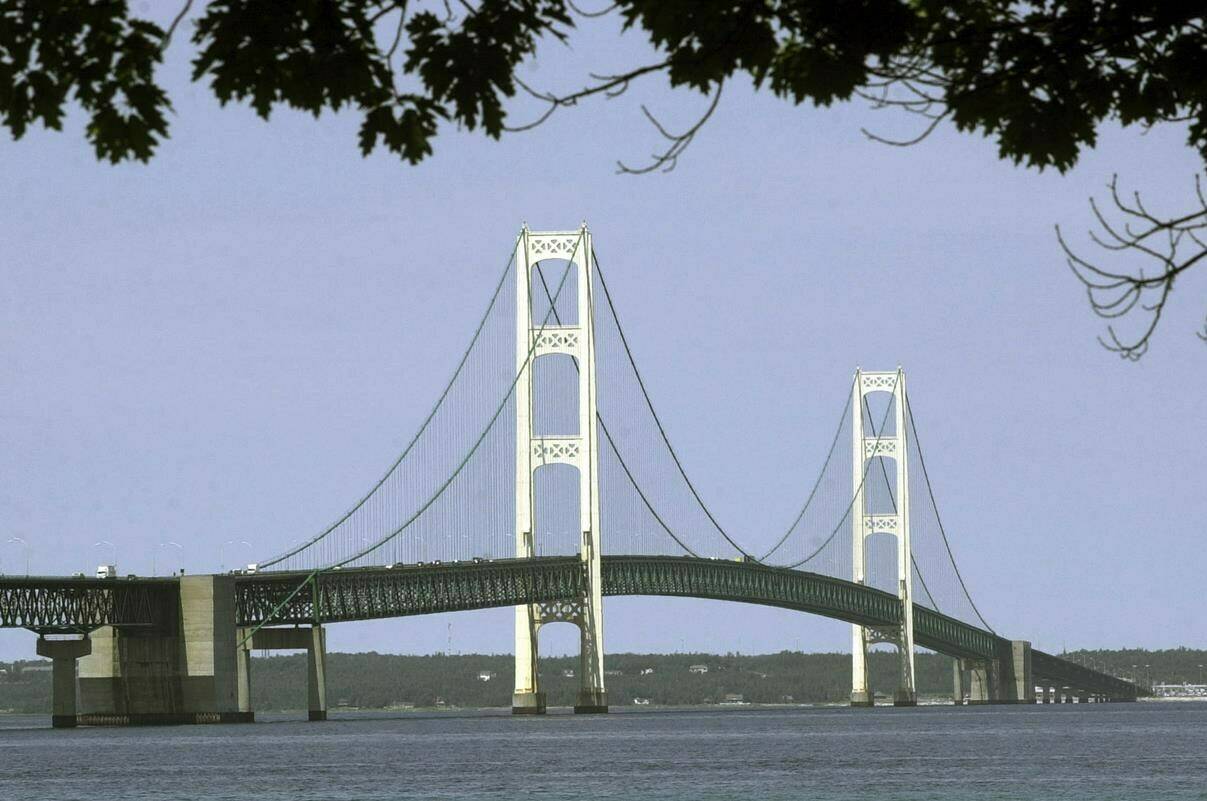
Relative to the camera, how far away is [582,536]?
9681 cm

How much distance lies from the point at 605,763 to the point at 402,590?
4209 centimetres

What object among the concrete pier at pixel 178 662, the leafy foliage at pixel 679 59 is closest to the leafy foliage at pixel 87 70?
the leafy foliage at pixel 679 59

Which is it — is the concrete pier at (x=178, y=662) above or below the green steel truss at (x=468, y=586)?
below

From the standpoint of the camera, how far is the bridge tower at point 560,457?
9575 cm

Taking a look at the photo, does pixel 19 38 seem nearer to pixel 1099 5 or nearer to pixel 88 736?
pixel 1099 5

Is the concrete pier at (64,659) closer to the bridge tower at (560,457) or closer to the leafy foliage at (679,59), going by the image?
the bridge tower at (560,457)

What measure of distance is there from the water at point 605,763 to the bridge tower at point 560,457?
104 inches

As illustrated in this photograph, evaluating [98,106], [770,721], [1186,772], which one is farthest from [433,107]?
[770,721]

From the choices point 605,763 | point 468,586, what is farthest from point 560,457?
point 605,763

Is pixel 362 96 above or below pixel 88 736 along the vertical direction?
above

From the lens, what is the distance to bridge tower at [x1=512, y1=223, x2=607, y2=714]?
314 ft

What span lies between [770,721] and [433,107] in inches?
4337

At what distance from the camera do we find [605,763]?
59562mm

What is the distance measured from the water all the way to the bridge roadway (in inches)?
189
